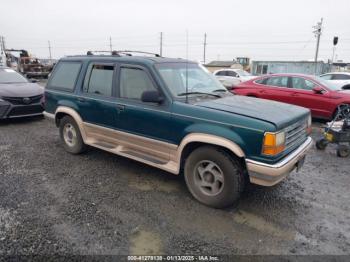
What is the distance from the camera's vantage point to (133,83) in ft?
13.5

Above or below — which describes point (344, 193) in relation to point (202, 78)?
below

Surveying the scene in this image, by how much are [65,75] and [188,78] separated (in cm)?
256

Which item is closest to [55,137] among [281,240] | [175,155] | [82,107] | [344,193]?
[82,107]

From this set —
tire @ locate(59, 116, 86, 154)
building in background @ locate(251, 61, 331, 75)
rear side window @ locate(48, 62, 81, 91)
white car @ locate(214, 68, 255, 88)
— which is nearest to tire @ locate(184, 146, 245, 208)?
tire @ locate(59, 116, 86, 154)

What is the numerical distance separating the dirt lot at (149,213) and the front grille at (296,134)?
83cm

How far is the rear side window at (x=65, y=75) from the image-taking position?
16.4 ft

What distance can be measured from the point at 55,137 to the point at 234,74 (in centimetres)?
1368

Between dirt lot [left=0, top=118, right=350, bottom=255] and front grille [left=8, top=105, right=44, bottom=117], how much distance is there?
3.15 meters

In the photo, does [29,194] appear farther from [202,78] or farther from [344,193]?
[344,193]

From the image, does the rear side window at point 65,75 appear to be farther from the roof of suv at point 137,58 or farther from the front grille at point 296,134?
the front grille at point 296,134

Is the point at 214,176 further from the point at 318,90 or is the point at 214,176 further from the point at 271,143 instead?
the point at 318,90

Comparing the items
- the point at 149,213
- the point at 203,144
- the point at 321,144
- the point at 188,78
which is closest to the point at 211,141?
the point at 203,144

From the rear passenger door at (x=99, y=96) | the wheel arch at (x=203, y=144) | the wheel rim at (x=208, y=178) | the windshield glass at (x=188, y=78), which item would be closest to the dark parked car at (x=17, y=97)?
the rear passenger door at (x=99, y=96)

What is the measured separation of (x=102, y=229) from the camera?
118 inches
